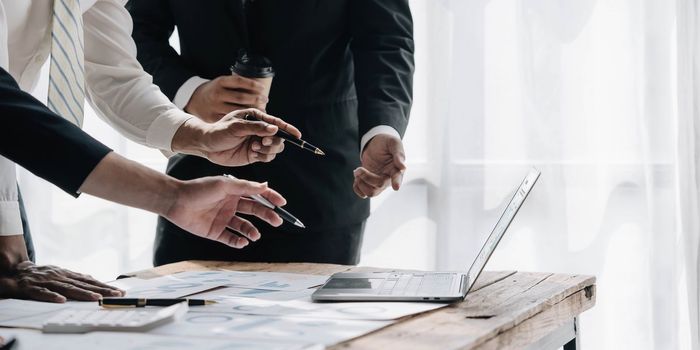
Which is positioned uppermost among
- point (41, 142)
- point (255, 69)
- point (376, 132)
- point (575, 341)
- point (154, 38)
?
point (154, 38)

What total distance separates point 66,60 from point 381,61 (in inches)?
27.7

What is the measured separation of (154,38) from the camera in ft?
6.29

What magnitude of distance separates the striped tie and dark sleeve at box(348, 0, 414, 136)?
24.1 inches

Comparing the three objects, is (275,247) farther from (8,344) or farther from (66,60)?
(8,344)

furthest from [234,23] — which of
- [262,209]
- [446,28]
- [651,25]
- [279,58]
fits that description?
[651,25]

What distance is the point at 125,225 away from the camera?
3.08 m

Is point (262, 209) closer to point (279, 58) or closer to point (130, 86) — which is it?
point (130, 86)

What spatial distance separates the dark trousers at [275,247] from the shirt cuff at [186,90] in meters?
0.26

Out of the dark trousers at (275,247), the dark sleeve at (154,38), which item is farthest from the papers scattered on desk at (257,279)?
the dark sleeve at (154,38)

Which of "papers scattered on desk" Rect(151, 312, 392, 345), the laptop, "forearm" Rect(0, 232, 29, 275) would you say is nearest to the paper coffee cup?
the laptop

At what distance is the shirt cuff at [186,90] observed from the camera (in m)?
1.76

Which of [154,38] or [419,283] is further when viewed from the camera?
[154,38]

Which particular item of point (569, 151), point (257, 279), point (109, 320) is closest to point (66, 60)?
point (257, 279)

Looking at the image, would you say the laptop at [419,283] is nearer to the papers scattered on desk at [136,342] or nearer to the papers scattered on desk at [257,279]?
the papers scattered on desk at [257,279]
